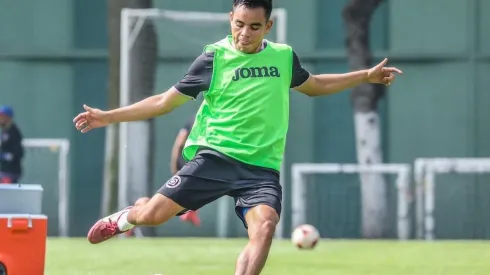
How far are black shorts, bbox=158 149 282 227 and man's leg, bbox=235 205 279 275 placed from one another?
0.65 ft

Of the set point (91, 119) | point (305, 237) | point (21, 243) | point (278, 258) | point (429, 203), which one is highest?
point (91, 119)

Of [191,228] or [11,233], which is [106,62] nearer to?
[191,228]

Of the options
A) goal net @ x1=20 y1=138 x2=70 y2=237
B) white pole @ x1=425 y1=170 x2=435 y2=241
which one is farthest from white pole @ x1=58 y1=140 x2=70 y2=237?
Result: white pole @ x1=425 y1=170 x2=435 y2=241

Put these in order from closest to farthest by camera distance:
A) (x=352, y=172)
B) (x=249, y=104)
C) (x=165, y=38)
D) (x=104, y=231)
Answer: (x=249, y=104) < (x=104, y=231) < (x=165, y=38) < (x=352, y=172)

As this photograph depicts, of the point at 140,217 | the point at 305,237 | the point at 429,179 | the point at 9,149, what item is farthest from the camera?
the point at 429,179

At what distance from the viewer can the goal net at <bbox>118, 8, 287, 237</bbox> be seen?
73.4 ft

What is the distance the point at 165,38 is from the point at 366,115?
4.66 m

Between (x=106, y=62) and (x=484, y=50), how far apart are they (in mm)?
7329

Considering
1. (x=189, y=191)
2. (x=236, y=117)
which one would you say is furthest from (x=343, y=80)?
(x=189, y=191)

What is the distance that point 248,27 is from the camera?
29.8 ft

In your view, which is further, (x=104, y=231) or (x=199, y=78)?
(x=104, y=231)

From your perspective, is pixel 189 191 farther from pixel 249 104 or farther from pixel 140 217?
pixel 249 104

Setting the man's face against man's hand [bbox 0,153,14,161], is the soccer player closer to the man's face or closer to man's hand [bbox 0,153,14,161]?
the man's face

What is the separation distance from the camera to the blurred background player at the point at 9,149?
880 inches
